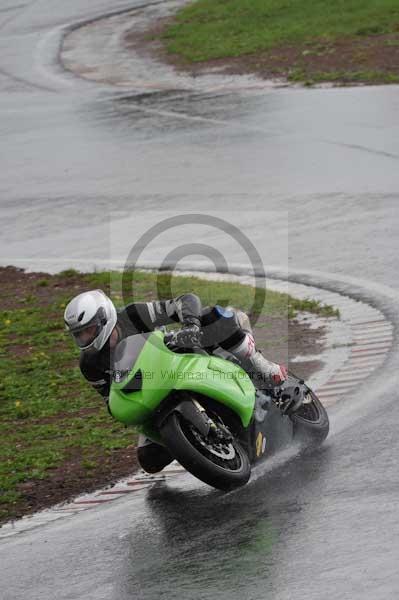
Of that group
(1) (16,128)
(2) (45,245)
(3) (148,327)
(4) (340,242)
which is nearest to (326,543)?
(3) (148,327)

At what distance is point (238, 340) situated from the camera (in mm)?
8602

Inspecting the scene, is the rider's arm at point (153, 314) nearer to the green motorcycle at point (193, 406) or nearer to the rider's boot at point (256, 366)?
the green motorcycle at point (193, 406)

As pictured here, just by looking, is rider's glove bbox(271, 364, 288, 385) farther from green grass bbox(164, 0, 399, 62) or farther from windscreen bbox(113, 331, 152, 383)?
green grass bbox(164, 0, 399, 62)

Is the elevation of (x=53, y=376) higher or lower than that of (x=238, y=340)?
lower

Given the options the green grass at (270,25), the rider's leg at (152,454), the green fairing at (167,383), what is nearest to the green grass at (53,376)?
the rider's leg at (152,454)

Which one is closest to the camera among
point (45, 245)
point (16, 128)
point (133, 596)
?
point (133, 596)

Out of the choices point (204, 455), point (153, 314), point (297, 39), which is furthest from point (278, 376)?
point (297, 39)

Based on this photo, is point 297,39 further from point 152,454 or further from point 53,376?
point 152,454

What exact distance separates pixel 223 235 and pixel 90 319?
801 centimetres

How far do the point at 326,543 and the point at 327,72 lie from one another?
62.7 feet

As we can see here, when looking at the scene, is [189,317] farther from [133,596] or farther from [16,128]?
[16,128]

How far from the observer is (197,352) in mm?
8164

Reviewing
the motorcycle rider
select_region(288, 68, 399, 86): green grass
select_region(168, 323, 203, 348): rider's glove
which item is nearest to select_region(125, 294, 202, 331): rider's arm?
the motorcycle rider

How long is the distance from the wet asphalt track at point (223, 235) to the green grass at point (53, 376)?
36.0 inches
